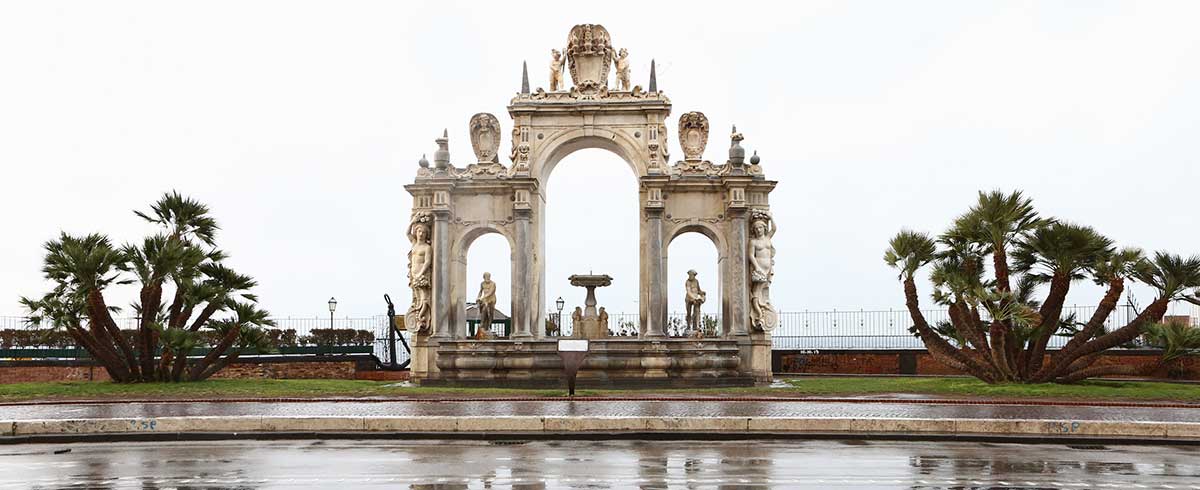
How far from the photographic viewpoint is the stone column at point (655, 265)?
106 feet

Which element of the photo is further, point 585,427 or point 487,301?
point 487,301

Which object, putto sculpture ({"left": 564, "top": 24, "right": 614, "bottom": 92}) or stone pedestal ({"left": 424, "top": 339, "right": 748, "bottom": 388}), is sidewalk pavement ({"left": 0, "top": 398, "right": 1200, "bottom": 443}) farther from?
putto sculpture ({"left": 564, "top": 24, "right": 614, "bottom": 92})

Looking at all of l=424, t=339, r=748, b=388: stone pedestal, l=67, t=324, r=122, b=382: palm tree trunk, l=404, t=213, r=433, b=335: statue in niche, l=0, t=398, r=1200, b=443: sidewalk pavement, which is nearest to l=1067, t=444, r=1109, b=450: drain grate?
l=0, t=398, r=1200, b=443: sidewalk pavement

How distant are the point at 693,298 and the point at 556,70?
6971 millimetres

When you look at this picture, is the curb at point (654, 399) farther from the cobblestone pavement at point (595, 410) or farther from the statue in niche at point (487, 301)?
the statue in niche at point (487, 301)

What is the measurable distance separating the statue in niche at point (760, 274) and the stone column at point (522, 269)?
574cm

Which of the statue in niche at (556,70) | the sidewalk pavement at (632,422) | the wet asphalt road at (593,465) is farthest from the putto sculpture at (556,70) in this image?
the wet asphalt road at (593,465)

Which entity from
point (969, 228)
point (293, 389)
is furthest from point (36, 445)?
point (969, 228)

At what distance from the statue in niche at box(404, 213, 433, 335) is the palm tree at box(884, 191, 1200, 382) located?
1232cm

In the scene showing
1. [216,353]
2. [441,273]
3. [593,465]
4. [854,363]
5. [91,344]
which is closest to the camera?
[593,465]

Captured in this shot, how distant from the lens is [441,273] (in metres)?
32.8

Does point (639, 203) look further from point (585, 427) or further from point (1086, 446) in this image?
point (1086, 446)

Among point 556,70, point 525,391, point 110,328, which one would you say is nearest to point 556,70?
point 556,70

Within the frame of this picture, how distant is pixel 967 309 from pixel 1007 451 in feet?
46.3
